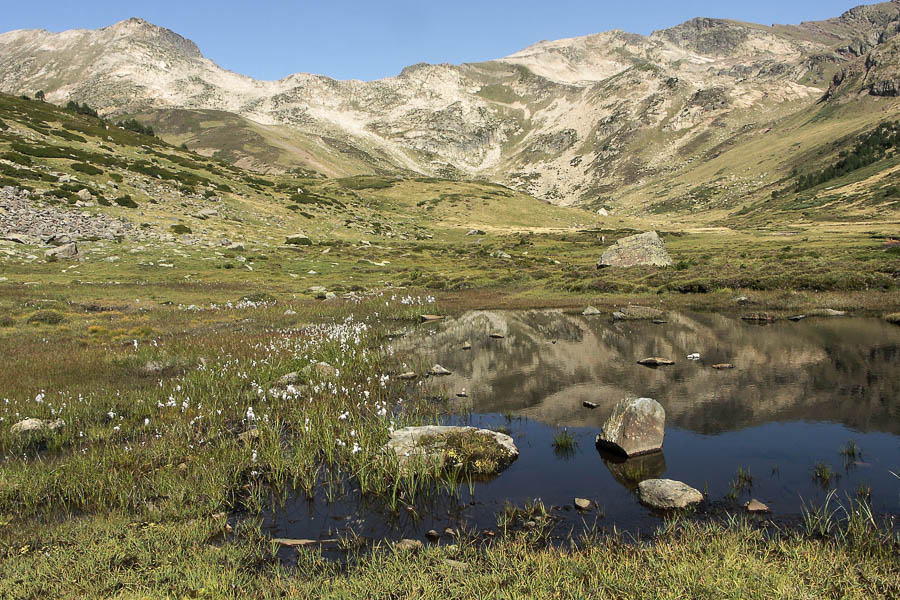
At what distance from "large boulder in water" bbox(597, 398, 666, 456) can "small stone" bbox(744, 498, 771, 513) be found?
2532 millimetres

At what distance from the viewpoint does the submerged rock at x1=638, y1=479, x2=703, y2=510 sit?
7879 millimetres

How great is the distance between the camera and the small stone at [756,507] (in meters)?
7.67

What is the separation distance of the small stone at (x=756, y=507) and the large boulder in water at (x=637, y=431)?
2.53 metres

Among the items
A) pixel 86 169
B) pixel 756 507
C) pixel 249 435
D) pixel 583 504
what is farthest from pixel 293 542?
pixel 86 169

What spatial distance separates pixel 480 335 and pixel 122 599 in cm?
1948

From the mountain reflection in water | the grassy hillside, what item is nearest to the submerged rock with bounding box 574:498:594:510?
the mountain reflection in water

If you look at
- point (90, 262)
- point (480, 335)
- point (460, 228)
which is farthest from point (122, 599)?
point (460, 228)

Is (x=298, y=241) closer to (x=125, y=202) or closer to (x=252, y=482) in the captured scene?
(x=125, y=202)

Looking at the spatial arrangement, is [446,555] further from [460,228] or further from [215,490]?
[460,228]

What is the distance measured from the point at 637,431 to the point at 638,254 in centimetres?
4254

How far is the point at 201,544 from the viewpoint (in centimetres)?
687

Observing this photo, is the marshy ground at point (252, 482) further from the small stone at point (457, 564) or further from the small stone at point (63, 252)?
the small stone at point (63, 252)

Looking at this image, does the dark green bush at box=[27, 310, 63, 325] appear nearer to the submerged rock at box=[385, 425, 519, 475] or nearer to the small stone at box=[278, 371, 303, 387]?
the small stone at box=[278, 371, 303, 387]

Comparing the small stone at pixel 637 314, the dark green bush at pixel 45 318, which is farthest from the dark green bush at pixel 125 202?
the small stone at pixel 637 314
